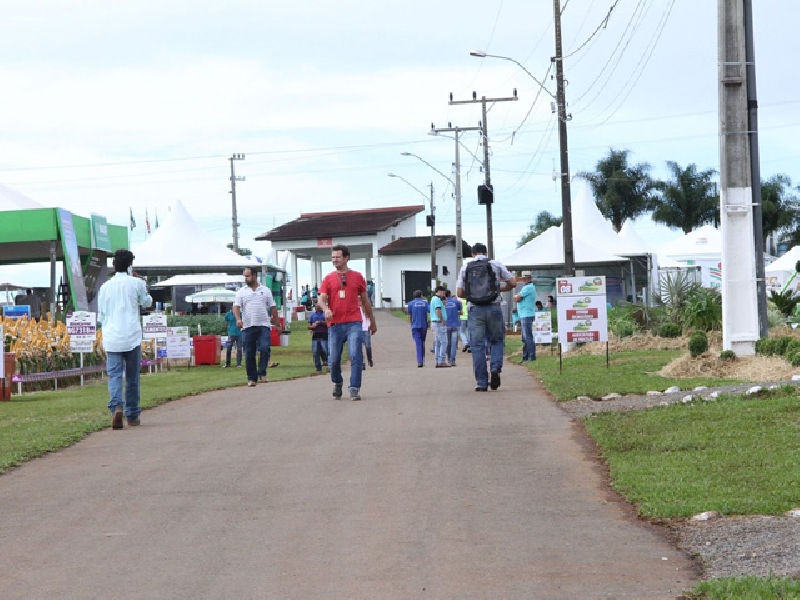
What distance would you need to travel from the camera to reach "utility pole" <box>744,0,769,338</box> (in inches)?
727

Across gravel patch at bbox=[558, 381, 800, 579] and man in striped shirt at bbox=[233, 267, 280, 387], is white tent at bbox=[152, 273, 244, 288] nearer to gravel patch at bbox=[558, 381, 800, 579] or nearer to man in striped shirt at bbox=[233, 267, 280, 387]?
man in striped shirt at bbox=[233, 267, 280, 387]

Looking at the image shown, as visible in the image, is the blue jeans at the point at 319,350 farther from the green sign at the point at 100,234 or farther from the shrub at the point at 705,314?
the green sign at the point at 100,234

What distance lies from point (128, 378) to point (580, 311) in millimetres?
8038

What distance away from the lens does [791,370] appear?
47.8ft

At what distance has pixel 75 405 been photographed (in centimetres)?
1638

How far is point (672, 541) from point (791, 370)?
28.3 ft

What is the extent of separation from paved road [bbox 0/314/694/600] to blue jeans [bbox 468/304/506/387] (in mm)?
2902

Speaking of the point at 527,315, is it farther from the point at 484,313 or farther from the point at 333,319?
the point at 333,319

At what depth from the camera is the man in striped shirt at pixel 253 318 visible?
744 inches

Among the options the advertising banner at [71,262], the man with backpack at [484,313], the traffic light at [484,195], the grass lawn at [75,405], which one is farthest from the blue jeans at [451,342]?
the traffic light at [484,195]

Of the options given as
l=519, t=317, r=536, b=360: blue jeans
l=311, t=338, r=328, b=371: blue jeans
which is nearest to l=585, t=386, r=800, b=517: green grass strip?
l=519, t=317, r=536, b=360: blue jeans

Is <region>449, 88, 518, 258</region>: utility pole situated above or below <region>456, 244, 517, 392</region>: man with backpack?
above

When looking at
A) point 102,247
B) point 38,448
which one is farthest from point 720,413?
point 102,247

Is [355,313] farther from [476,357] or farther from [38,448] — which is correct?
[38,448]
